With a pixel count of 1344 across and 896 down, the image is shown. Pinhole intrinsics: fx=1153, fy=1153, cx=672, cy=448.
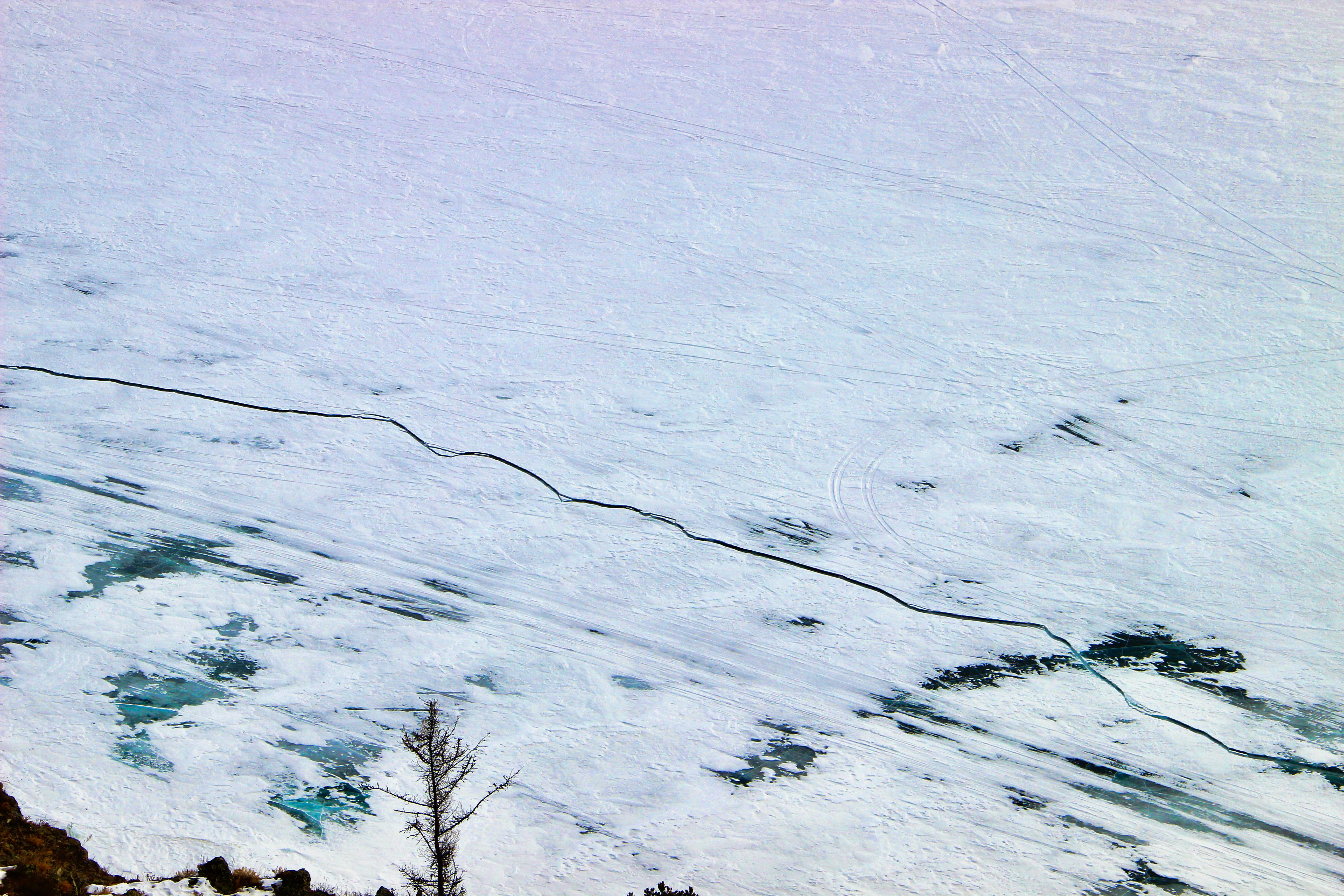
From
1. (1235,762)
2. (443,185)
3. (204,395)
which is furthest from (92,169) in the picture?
(1235,762)

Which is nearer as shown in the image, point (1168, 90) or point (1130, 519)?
point (1130, 519)

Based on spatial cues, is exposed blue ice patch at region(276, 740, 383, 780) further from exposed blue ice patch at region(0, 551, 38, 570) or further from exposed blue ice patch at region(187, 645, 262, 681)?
exposed blue ice patch at region(0, 551, 38, 570)

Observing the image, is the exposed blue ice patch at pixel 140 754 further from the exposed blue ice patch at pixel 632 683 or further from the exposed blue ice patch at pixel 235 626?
the exposed blue ice patch at pixel 632 683

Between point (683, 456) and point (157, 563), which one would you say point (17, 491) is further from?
point (683, 456)

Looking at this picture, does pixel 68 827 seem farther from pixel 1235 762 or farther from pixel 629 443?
pixel 1235 762

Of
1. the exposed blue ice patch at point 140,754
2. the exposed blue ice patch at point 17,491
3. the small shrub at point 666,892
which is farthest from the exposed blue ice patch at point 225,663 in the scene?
the small shrub at point 666,892

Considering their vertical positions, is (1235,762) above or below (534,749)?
above

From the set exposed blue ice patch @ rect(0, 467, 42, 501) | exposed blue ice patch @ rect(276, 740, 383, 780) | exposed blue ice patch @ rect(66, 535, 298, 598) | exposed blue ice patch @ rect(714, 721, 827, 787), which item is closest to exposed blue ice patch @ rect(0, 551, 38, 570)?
exposed blue ice patch @ rect(66, 535, 298, 598)
